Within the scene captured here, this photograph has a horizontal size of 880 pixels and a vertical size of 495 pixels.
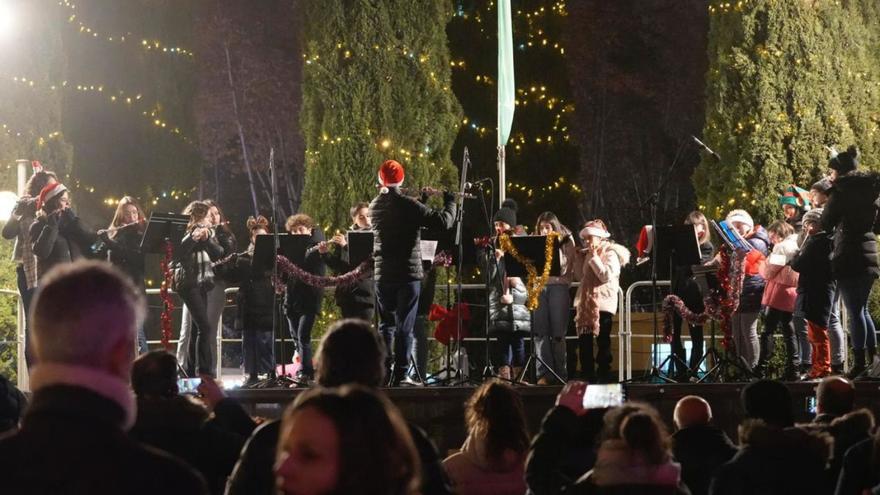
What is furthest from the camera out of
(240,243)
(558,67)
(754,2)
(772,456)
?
(240,243)

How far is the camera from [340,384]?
444 centimetres

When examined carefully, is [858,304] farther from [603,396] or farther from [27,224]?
[27,224]

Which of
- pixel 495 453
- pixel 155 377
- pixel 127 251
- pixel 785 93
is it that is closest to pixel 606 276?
pixel 127 251

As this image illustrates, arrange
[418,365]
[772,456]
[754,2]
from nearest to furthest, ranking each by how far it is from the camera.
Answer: [772,456], [418,365], [754,2]

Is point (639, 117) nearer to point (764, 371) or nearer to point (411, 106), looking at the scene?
point (411, 106)

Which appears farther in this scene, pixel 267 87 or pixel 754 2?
pixel 267 87

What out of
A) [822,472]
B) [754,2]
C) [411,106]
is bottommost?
[822,472]

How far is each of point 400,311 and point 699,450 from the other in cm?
576

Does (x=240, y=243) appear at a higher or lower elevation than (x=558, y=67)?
lower

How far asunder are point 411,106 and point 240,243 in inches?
457

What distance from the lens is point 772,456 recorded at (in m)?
5.59

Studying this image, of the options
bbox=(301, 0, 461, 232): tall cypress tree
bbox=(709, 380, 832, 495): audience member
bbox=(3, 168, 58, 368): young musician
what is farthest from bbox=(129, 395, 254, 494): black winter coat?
bbox=(301, 0, 461, 232): tall cypress tree

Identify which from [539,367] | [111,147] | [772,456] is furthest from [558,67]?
[772,456]

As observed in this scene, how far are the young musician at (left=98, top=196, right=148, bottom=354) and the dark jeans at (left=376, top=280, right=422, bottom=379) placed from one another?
8.58ft
